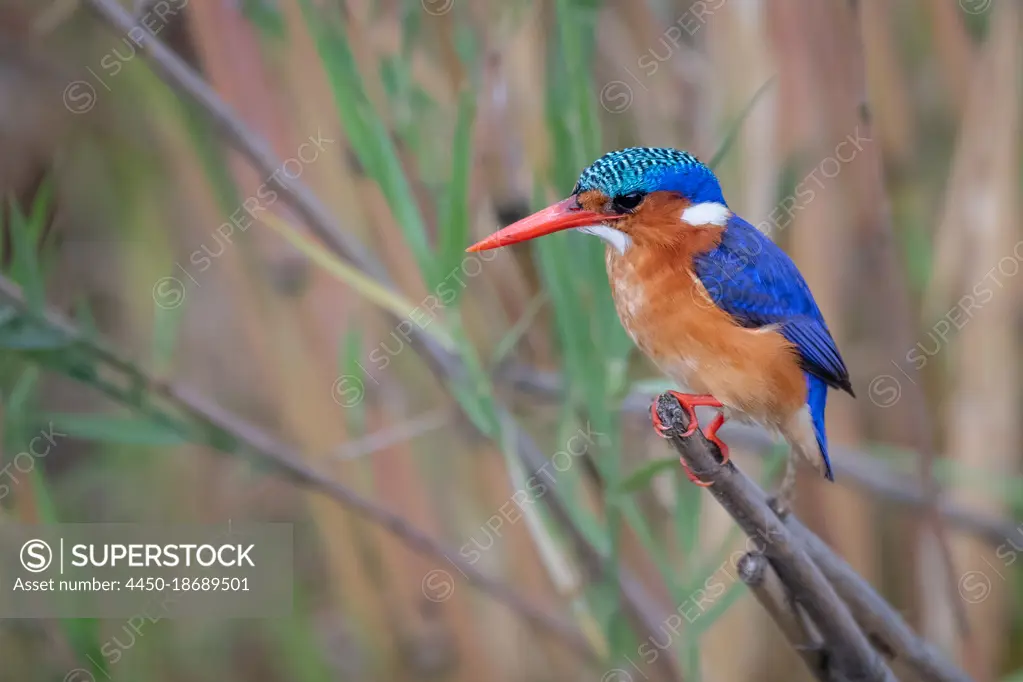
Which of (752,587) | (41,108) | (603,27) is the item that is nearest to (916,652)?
(752,587)

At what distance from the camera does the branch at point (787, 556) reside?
2.60ft

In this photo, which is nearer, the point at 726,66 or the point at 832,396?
the point at 726,66

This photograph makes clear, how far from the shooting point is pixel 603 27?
4.58 feet

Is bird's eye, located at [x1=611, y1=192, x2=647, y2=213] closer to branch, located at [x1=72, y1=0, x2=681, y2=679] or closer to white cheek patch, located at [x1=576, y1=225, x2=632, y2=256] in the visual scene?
white cheek patch, located at [x1=576, y1=225, x2=632, y2=256]

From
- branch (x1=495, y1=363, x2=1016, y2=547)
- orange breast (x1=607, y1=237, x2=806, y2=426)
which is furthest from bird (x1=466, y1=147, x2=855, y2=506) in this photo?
branch (x1=495, y1=363, x2=1016, y2=547)

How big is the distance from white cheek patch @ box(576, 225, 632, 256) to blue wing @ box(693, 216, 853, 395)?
0.24 feet

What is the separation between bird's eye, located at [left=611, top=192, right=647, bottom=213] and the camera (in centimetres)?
Result: 91

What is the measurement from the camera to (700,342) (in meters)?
0.91

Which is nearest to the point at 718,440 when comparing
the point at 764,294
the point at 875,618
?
the point at 764,294

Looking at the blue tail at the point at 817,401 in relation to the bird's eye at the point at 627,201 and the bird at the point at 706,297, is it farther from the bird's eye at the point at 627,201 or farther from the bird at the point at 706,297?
the bird's eye at the point at 627,201

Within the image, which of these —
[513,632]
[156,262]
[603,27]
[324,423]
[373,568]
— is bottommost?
[513,632]

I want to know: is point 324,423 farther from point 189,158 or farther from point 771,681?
point 771,681

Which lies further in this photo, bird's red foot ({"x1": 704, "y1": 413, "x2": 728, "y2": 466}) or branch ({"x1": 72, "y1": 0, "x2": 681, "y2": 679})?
branch ({"x1": 72, "y1": 0, "x2": 681, "y2": 679})

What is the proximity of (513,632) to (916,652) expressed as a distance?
72 centimetres
